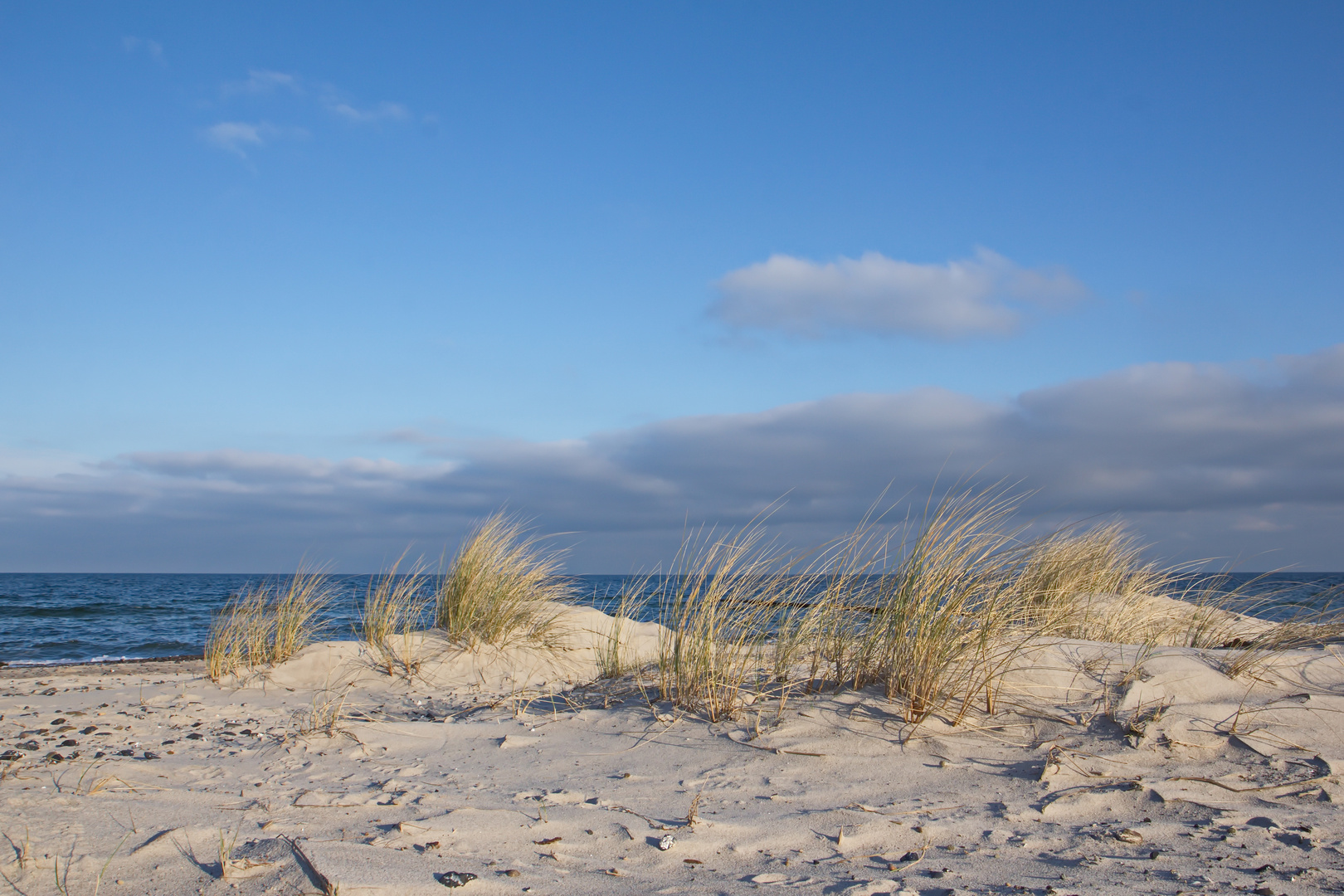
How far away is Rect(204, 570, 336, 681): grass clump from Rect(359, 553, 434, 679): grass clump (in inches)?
18.3

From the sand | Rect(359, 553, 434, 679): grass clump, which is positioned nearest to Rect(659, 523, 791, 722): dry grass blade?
the sand

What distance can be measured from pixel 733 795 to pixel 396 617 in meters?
4.39

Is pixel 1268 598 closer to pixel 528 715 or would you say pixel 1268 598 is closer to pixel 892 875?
pixel 892 875

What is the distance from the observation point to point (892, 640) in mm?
3465

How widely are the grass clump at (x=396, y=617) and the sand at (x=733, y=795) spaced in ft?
5.38

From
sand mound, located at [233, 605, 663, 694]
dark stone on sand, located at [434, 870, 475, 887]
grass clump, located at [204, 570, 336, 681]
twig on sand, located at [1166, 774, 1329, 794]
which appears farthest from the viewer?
grass clump, located at [204, 570, 336, 681]

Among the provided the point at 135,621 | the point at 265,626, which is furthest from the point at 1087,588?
the point at 135,621

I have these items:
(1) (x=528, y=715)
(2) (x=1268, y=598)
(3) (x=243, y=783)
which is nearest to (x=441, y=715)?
(1) (x=528, y=715)

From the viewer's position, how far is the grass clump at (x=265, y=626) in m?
6.07

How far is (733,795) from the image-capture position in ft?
9.08

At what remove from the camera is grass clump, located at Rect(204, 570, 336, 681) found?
6070 millimetres

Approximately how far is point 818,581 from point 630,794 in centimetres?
170

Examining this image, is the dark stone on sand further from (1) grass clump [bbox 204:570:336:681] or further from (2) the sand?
(1) grass clump [bbox 204:570:336:681]

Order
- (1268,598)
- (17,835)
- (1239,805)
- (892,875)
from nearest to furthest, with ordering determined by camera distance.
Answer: (892,875)
(17,835)
(1239,805)
(1268,598)
